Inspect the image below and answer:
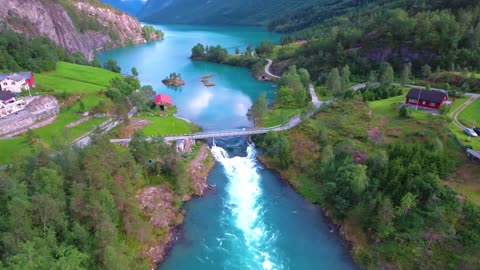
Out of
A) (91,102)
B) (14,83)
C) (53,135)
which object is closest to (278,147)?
(53,135)

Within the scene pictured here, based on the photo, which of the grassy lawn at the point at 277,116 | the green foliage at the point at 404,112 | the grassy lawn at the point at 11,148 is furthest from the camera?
the grassy lawn at the point at 277,116

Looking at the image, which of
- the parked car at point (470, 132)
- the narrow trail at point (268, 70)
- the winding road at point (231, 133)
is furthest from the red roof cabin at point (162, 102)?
the parked car at point (470, 132)

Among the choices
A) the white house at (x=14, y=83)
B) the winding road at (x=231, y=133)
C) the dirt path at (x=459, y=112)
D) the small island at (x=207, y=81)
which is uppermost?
the white house at (x=14, y=83)

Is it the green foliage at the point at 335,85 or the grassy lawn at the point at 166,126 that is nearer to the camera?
the grassy lawn at the point at 166,126

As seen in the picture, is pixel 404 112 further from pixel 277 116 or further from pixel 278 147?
pixel 277 116

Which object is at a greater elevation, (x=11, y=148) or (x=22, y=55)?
(x=22, y=55)

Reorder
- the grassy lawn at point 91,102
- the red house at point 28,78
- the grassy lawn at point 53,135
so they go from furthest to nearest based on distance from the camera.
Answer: the red house at point 28,78 < the grassy lawn at point 91,102 < the grassy lawn at point 53,135

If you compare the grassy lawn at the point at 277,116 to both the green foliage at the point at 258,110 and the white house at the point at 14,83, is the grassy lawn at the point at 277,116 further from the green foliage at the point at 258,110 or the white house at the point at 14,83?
the white house at the point at 14,83

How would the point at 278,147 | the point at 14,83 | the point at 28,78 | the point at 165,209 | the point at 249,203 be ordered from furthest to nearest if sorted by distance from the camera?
the point at 28,78 < the point at 14,83 < the point at 278,147 < the point at 249,203 < the point at 165,209
